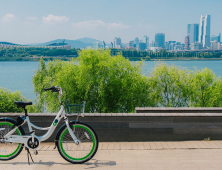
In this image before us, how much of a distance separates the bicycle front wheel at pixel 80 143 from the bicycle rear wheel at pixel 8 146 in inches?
28.7

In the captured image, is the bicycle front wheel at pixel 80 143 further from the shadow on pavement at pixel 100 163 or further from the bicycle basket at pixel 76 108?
the bicycle basket at pixel 76 108

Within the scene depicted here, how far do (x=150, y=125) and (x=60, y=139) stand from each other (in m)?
2.00

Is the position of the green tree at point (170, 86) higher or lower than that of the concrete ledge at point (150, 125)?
lower

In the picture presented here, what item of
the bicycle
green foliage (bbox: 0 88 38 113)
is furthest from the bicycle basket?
green foliage (bbox: 0 88 38 113)

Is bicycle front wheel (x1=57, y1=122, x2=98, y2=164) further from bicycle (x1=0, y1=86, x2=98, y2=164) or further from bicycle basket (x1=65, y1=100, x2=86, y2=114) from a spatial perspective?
bicycle basket (x1=65, y1=100, x2=86, y2=114)

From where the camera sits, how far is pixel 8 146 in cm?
469

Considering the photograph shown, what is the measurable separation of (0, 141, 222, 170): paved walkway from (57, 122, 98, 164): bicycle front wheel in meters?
0.11

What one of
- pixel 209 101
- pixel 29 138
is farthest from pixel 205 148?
pixel 209 101

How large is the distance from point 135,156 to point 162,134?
3.65 feet

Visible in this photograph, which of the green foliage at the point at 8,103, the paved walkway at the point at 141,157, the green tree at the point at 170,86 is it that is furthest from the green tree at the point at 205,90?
the paved walkway at the point at 141,157

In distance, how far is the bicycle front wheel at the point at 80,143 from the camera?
14.9ft

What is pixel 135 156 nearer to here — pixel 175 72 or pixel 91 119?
pixel 91 119

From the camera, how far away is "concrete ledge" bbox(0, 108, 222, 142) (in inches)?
223

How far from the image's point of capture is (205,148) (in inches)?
206
